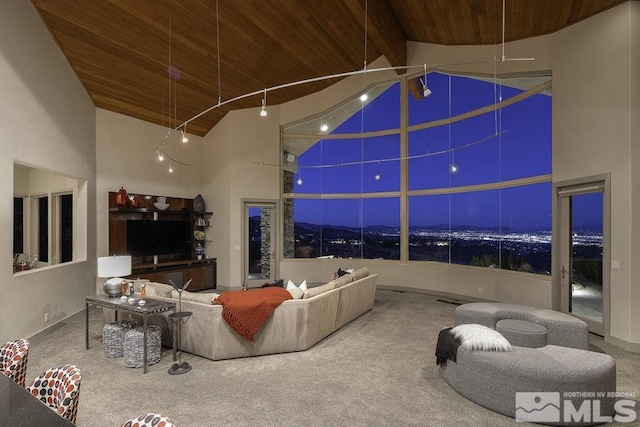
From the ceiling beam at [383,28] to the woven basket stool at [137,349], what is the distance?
217 inches

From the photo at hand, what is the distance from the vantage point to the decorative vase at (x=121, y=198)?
6895 millimetres

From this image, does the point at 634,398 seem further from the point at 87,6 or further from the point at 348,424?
the point at 87,6

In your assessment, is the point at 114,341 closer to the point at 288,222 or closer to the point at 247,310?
the point at 247,310

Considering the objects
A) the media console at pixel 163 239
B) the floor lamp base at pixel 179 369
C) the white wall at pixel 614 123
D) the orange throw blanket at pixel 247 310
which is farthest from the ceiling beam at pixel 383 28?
the floor lamp base at pixel 179 369

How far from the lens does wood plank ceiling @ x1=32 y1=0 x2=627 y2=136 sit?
514 centimetres

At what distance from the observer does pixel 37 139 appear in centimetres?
489

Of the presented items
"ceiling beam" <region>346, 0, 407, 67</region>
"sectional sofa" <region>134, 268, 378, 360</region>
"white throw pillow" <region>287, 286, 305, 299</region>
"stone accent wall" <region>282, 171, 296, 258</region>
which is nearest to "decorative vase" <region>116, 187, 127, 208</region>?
"sectional sofa" <region>134, 268, 378, 360</region>

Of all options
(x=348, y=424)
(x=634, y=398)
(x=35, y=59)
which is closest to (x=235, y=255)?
(x=35, y=59)

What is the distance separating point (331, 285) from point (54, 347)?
3.69 metres

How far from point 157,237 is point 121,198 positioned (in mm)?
1184

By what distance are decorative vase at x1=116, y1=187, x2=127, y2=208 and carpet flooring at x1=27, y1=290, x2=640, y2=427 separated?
8.91 feet

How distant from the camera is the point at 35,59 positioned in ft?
15.9

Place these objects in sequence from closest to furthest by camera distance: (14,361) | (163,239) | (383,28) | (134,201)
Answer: (14,361), (383,28), (134,201), (163,239)

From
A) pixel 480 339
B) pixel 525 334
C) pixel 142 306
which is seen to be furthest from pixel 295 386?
pixel 525 334
